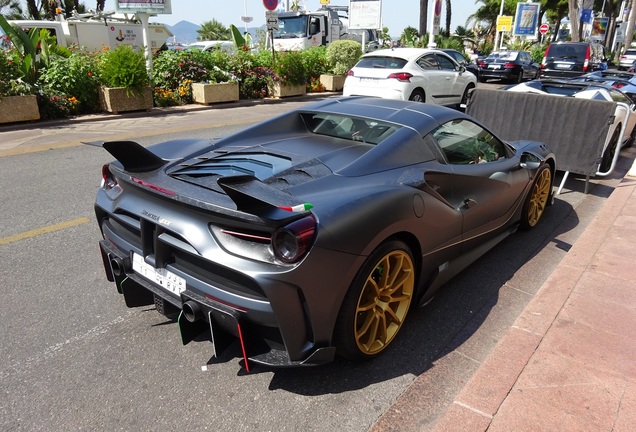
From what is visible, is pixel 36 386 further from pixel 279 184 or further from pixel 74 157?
pixel 74 157

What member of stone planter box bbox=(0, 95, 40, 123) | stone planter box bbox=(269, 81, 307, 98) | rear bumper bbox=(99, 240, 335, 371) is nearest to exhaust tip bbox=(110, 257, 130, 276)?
rear bumper bbox=(99, 240, 335, 371)

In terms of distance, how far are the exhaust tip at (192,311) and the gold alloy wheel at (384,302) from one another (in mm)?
817

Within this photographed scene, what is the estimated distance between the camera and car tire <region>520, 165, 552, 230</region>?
473 centimetres

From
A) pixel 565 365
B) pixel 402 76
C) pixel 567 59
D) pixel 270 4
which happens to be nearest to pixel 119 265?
pixel 565 365

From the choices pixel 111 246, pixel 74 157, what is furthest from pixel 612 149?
pixel 74 157

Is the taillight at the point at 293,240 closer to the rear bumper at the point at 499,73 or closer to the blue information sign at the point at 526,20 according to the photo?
the rear bumper at the point at 499,73

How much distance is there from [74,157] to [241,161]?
18.7ft

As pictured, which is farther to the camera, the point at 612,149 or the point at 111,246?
the point at 612,149

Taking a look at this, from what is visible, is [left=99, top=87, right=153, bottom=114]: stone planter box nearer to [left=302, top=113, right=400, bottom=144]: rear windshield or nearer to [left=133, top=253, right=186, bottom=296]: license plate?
[left=302, top=113, right=400, bottom=144]: rear windshield

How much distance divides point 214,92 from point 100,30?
26.2 feet

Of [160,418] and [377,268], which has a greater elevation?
[377,268]

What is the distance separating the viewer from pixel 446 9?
48.9m

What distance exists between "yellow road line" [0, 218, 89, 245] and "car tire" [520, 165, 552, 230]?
4.51 metres

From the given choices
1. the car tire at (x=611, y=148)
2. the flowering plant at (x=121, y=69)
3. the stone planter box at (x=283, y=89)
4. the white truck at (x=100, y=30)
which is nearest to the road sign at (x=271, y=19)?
the stone planter box at (x=283, y=89)
